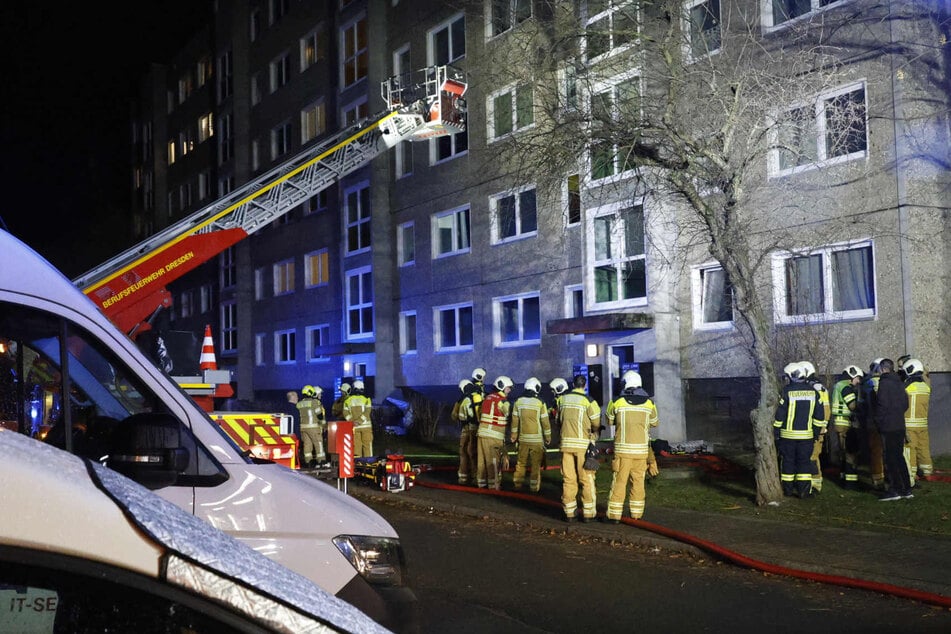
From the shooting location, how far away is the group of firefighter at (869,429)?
1285cm

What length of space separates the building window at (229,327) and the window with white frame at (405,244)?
15.2 m

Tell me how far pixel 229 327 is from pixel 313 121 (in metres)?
12.1

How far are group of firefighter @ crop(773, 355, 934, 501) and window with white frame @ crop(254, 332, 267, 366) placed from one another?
3155 cm

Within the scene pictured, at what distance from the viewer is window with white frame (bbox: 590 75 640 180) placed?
1266 centimetres

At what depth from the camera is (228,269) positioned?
1822 inches

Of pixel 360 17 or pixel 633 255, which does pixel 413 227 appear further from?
pixel 633 255

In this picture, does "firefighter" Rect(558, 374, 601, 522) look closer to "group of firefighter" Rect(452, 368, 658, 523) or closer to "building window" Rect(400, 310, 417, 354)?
"group of firefighter" Rect(452, 368, 658, 523)

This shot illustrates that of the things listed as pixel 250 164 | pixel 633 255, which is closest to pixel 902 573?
pixel 633 255

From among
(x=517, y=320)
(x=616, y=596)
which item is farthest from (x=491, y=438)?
(x=517, y=320)

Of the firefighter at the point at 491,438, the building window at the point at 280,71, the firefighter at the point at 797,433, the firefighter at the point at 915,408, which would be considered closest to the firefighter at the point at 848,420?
the firefighter at the point at 915,408

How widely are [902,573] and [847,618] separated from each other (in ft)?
4.34

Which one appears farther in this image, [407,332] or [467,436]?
[407,332]

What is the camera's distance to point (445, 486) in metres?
15.9

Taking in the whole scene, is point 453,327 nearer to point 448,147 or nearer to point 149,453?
point 448,147
